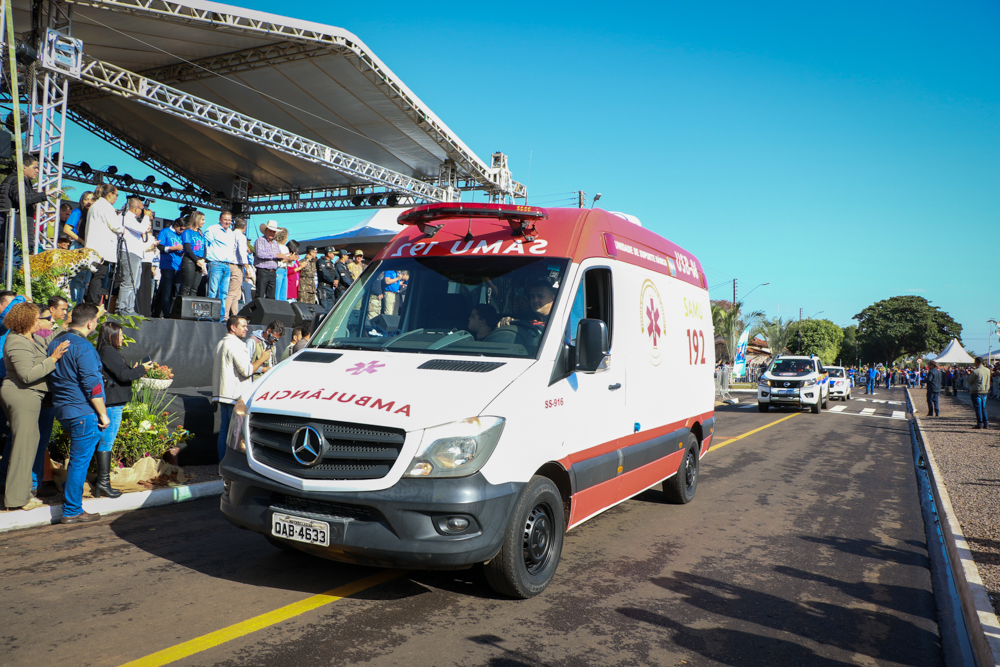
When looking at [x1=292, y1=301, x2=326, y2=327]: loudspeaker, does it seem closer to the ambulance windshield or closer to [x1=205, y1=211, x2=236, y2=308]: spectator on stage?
[x1=205, y1=211, x2=236, y2=308]: spectator on stage

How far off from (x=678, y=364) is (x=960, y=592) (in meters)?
2.99

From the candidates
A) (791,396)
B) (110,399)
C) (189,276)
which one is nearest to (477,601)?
(110,399)

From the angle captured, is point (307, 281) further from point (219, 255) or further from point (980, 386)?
point (980, 386)

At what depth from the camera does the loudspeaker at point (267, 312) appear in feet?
38.2

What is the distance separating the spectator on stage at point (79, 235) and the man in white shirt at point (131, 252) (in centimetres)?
50

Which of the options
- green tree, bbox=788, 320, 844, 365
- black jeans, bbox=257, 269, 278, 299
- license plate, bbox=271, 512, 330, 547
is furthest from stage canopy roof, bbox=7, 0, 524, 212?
green tree, bbox=788, 320, 844, 365

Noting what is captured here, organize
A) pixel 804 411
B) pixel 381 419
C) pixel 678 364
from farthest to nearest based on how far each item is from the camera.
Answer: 1. pixel 804 411
2. pixel 678 364
3. pixel 381 419

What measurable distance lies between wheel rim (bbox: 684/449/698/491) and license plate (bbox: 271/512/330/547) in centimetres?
483

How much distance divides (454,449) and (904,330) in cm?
10645

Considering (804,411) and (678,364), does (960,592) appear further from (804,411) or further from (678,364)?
(804,411)

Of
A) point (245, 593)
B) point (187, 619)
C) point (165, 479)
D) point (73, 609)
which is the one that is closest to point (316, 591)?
point (245, 593)

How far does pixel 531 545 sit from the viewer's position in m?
4.25

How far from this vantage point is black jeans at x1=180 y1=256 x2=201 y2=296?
1166 centimetres

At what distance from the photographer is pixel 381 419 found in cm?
378
